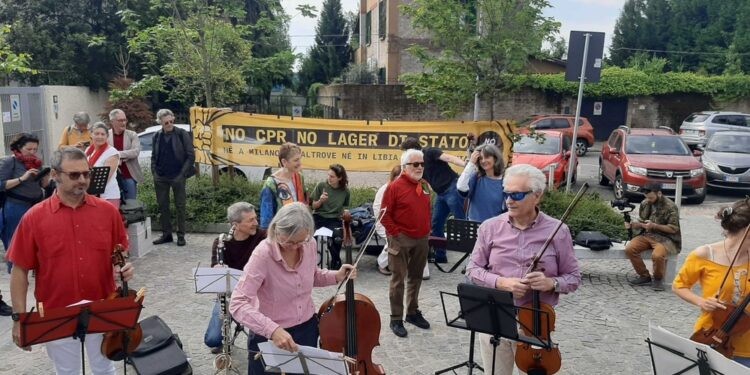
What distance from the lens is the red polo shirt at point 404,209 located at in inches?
220

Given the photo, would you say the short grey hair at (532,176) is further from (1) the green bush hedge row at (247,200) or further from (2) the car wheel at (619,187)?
(2) the car wheel at (619,187)

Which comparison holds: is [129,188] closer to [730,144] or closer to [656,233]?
[656,233]

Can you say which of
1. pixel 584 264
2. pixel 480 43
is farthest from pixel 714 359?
pixel 480 43

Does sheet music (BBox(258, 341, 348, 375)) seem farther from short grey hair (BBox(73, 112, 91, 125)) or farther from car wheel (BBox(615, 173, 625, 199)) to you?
car wheel (BBox(615, 173, 625, 199))

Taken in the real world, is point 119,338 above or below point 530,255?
below

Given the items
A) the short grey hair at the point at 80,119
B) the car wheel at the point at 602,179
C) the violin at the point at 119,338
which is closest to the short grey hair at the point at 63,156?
the violin at the point at 119,338

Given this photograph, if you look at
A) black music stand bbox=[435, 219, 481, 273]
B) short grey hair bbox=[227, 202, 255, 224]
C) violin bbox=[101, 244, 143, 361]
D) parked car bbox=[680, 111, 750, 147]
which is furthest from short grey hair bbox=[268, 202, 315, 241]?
parked car bbox=[680, 111, 750, 147]

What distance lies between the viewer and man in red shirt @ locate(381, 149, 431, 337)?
5.60 metres

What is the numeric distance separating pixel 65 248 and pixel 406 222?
2.95 meters

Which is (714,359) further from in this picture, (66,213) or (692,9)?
(692,9)

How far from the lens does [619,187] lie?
45.4ft

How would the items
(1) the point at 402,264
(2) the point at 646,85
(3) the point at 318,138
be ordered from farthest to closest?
1. (2) the point at 646,85
2. (3) the point at 318,138
3. (1) the point at 402,264

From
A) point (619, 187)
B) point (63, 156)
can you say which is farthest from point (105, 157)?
point (619, 187)

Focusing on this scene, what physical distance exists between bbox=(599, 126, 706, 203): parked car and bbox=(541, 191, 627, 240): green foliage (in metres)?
3.47
